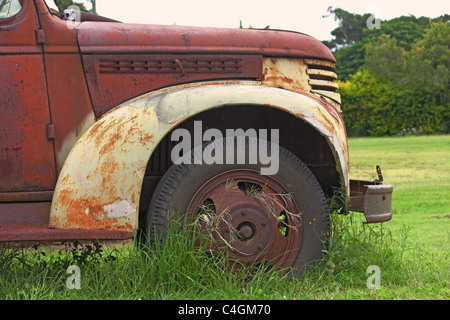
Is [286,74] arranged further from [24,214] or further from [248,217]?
[24,214]

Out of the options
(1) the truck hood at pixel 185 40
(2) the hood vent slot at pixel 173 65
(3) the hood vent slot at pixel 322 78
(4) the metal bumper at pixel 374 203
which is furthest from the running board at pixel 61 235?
(3) the hood vent slot at pixel 322 78

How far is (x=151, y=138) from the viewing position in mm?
3184

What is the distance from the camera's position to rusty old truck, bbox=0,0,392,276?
10.4 ft

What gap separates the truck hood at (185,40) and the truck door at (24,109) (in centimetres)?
32

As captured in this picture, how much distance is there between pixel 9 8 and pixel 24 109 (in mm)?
690

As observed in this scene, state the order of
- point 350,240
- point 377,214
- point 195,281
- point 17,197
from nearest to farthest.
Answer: point 195,281 → point 17,197 → point 377,214 → point 350,240

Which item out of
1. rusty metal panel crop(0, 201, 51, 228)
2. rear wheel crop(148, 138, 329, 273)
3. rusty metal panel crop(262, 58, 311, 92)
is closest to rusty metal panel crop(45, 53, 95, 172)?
rusty metal panel crop(0, 201, 51, 228)

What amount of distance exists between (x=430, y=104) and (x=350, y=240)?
30110mm

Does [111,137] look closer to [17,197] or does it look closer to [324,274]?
[17,197]

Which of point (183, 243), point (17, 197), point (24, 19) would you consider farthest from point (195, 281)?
point (24, 19)

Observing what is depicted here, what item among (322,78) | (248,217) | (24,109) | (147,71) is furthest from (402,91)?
(24,109)

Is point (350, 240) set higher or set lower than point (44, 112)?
lower

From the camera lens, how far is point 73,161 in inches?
126

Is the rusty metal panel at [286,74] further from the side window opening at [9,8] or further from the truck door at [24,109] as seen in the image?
the side window opening at [9,8]
